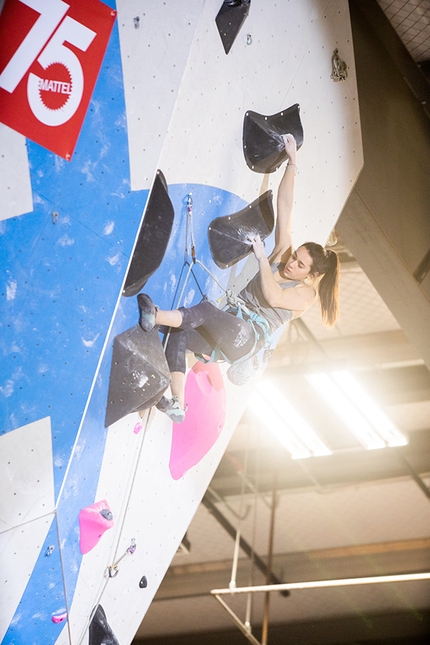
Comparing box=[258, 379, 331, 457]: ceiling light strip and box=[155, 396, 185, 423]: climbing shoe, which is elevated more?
box=[258, 379, 331, 457]: ceiling light strip

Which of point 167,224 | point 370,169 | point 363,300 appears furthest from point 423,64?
point 167,224

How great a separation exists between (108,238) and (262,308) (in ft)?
2.89

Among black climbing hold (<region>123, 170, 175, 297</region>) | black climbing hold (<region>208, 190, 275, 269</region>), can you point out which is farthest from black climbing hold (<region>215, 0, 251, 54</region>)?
black climbing hold (<region>208, 190, 275, 269</region>)

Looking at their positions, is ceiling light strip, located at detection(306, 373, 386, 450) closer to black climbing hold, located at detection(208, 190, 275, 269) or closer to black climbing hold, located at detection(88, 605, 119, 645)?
black climbing hold, located at detection(208, 190, 275, 269)

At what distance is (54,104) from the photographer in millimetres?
1739

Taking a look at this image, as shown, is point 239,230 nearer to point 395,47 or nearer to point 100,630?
point 395,47

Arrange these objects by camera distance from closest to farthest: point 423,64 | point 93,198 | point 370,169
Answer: point 93,198
point 370,169
point 423,64

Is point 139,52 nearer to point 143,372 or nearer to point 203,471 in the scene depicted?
point 143,372

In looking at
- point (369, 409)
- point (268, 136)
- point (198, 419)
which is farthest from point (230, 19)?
point (369, 409)

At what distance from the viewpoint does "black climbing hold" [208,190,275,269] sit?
7.98ft

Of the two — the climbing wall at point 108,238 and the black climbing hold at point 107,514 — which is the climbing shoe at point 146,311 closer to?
the climbing wall at point 108,238

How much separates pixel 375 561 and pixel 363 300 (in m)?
4.07

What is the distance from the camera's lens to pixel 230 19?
2035 millimetres

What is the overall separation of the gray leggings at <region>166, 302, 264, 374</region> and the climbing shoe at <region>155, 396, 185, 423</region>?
116 mm
